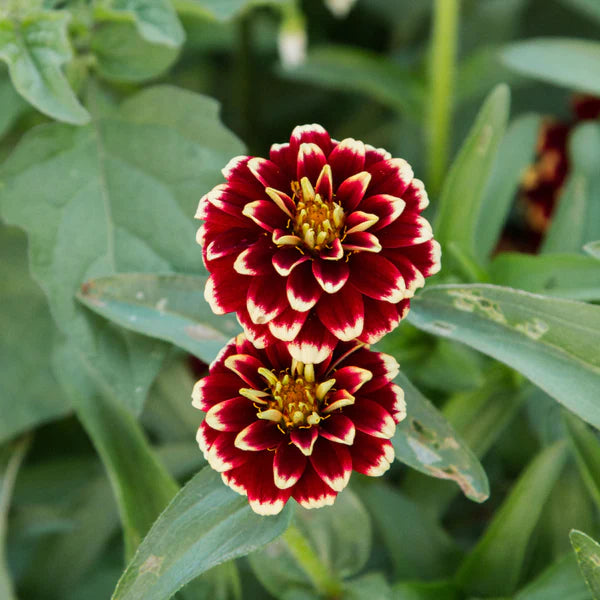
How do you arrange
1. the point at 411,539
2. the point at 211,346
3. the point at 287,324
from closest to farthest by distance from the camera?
the point at 287,324
the point at 211,346
the point at 411,539

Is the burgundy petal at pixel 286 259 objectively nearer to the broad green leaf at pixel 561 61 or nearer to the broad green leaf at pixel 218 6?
the broad green leaf at pixel 218 6

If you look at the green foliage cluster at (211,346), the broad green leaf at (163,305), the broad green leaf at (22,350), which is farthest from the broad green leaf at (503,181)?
the broad green leaf at (22,350)

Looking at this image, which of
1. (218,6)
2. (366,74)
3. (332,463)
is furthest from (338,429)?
(366,74)

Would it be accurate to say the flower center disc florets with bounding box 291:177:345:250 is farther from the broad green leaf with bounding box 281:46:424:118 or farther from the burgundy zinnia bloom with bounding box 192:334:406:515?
the broad green leaf with bounding box 281:46:424:118

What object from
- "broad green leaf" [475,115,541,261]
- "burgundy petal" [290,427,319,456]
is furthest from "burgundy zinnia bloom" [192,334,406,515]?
"broad green leaf" [475,115,541,261]

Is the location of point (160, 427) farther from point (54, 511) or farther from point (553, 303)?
point (553, 303)

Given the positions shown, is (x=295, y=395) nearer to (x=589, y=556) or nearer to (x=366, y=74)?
(x=589, y=556)
